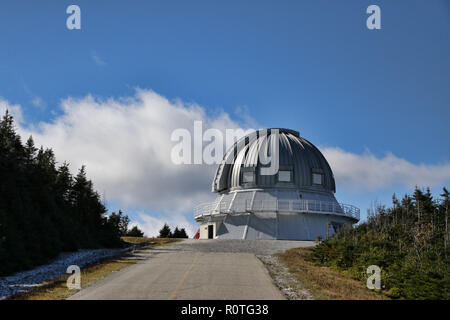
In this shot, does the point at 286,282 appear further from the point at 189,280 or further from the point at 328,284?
the point at 189,280

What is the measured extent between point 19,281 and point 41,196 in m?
16.8

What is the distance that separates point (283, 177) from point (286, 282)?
1135 inches

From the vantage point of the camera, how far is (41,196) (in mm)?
35375

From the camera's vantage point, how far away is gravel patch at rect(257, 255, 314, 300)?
1405cm

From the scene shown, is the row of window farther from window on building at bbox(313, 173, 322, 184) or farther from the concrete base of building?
the concrete base of building

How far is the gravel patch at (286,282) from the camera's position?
14.0 meters

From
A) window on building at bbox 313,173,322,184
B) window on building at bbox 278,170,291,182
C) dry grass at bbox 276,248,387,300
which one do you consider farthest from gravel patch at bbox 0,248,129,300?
window on building at bbox 313,173,322,184

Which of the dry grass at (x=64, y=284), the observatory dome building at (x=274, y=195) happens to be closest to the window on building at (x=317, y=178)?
the observatory dome building at (x=274, y=195)

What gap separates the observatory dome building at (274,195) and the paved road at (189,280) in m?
18.2

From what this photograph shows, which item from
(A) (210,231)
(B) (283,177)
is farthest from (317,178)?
(A) (210,231)

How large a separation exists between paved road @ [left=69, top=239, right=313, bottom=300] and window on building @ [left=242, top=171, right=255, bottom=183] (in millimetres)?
20933

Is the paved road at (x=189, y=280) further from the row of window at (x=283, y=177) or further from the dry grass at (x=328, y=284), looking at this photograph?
the row of window at (x=283, y=177)

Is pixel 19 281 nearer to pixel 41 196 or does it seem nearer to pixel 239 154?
pixel 41 196
